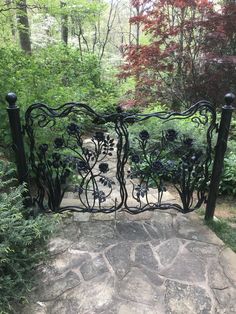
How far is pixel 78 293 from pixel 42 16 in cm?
796

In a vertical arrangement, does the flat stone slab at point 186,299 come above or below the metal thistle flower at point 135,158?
below

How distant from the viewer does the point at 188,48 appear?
15.1ft

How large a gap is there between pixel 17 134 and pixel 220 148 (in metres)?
1.49

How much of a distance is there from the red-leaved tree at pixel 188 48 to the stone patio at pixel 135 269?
295cm

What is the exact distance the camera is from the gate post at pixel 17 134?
5.81 ft

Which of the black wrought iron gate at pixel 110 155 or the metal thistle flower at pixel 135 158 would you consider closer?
the black wrought iron gate at pixel 110 155

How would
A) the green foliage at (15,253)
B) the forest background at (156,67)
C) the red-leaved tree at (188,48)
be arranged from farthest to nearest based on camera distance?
the red-leaved tree at (188,48)
the forest background at (156,67)
the green foliage at (15,253)

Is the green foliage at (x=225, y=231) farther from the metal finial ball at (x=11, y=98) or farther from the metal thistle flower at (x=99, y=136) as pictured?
the metal finial ball at (x=11, y=98)

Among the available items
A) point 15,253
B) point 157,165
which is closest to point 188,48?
point 157,165

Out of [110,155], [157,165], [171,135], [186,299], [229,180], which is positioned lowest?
[186,299]

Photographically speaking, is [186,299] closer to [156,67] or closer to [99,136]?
[99,136]

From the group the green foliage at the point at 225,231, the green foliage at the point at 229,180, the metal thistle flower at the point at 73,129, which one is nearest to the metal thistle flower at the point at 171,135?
the metal thistle flower at the point at 73,129

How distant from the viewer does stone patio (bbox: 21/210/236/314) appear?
1.57 m

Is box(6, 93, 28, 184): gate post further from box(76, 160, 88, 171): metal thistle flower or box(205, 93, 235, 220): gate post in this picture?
box(205, 93, 235, 220): gate post
